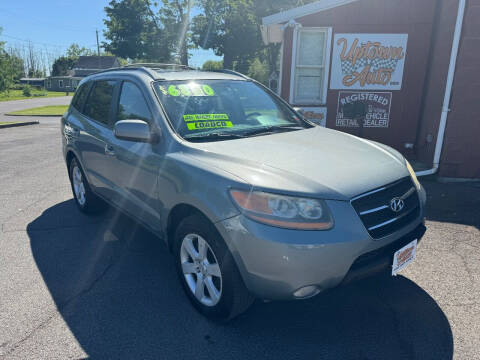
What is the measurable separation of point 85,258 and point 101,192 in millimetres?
790

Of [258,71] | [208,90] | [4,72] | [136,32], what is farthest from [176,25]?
[208,90]

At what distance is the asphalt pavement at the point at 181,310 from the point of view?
2486 millimetres

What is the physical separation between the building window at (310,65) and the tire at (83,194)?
15.8ft

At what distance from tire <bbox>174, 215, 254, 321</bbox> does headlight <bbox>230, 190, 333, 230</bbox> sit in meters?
0.35

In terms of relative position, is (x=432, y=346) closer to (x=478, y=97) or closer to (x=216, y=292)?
(x=216, y=292)

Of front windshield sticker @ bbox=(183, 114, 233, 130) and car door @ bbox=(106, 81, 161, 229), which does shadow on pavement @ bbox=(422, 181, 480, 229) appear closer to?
front windshield sticker @ bbox=(183, 114, 233, 130)

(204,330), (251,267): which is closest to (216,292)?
(204,330)

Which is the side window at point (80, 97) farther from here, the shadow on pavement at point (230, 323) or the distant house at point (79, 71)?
the distant house at point (79, 71)

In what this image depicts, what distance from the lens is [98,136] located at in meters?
3.96

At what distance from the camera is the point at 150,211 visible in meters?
3.18

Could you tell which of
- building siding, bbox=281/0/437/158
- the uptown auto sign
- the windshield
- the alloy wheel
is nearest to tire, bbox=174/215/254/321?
the alloy wheel

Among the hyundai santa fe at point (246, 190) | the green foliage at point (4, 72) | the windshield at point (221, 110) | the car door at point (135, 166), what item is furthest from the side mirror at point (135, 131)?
the green foliage at point (4, 72)

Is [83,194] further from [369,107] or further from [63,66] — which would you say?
[63,66]

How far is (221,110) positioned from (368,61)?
5.46 m
